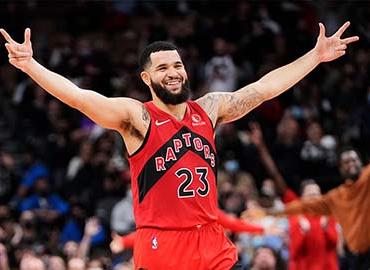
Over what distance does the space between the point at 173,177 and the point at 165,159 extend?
128 mm

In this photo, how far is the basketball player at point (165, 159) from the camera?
6852mm

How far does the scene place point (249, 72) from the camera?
17078 mm

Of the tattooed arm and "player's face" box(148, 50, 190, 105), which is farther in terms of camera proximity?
the tattooed arm

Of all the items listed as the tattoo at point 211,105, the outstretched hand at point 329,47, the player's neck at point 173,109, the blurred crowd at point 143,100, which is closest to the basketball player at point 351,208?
the blurred crowd at point 143,100

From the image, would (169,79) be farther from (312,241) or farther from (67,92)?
(312,241)

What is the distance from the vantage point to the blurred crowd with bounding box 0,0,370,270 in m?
14.6

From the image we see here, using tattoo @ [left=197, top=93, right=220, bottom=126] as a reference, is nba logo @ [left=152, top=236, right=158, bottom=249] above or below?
below

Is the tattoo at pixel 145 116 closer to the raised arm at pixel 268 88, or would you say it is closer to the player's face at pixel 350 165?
the raised arm at pixel 268 88

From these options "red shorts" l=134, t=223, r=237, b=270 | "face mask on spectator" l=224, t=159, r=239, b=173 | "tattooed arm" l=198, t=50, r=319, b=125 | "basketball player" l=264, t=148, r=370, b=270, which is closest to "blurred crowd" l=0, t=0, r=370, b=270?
"face mask on spectator" l=224, t=159, r=239, b=173

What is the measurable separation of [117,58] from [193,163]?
12.0 m

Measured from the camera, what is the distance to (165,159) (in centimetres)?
698

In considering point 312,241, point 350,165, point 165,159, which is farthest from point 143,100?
point 165,159

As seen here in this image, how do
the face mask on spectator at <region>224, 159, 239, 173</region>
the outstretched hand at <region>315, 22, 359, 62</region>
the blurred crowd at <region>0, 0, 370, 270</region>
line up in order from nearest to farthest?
the outstretched hand at <region>315, 22, 359, 62</region>, the blurred crowd at <region>0, 0, 370, 270</region>, the face mask on spectator at <region>224, 159, 239, 173</region>

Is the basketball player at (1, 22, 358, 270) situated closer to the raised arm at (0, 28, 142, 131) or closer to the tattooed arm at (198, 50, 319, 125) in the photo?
the raised arm at (0, 28, 142, 131)
